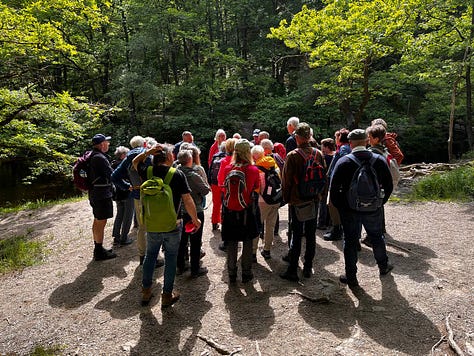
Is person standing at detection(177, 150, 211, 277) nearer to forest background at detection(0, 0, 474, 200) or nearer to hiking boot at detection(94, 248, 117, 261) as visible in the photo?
hiking boot at detection(94, 248, 117, 261)

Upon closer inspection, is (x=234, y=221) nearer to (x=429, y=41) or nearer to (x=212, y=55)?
(x=429, y=41)

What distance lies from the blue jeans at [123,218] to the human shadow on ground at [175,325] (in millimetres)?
2240

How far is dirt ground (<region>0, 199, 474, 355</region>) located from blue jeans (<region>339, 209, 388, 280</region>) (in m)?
0.38

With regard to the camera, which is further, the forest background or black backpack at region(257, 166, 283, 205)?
the forest background

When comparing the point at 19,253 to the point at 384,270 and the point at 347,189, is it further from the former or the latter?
the point at 384,270

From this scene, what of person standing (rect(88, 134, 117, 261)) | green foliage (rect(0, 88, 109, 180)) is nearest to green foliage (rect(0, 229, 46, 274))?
person standing (rect(88, 134, 117, 261))

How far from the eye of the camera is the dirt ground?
3.22 meters

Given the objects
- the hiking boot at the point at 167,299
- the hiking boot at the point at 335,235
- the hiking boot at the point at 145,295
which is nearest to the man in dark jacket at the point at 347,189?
the hiking boot at the point at 335,235

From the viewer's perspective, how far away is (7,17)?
684 centimetres

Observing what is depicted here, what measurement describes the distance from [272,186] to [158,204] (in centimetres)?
185

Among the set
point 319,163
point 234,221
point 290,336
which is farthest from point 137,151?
point 290,336

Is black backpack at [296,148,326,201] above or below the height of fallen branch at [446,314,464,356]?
above

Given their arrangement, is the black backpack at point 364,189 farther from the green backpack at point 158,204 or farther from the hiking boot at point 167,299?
the hiking boot at point 167,299

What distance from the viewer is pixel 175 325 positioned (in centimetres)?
361
